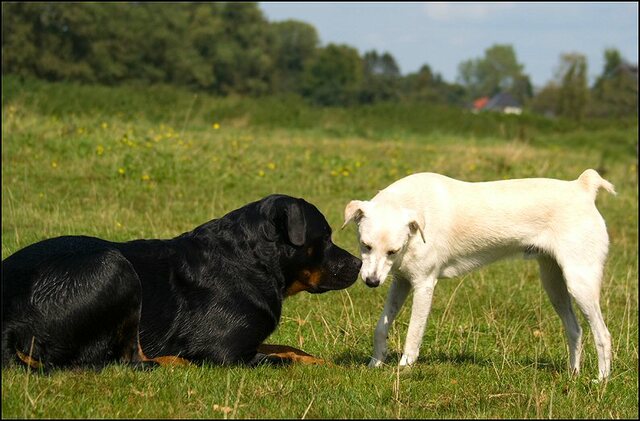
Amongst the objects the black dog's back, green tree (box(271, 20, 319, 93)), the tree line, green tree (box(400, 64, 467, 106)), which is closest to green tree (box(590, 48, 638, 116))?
the tree line

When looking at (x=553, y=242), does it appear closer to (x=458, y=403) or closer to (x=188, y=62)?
(x=458, y=403)

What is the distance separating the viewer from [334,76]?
95438mm

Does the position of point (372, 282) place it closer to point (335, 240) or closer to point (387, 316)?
point (387, 316)

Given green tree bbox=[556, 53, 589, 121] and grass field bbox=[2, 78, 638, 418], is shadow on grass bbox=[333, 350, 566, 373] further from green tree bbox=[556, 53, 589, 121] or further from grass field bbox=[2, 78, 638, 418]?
green tree bbox=[556, 53, 589, 121]

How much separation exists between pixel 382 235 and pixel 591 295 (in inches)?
66.2

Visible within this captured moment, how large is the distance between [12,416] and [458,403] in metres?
2.53

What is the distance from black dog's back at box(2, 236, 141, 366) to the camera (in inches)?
209

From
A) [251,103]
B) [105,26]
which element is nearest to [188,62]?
[105,26]

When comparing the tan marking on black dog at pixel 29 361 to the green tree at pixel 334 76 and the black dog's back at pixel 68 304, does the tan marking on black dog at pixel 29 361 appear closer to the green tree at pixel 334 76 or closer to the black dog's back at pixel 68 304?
the black dog's back at pixel 68 304

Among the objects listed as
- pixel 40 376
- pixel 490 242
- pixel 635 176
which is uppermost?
pixel 490 242

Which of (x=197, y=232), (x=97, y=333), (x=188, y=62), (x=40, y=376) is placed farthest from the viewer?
(x=188, y=62)

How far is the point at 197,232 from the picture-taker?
6.34 meters

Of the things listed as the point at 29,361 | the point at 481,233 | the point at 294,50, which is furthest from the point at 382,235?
the point at 294,50

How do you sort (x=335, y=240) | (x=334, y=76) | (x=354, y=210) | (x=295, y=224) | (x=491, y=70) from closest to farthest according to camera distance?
1. (x=295, y=224)
2. (x=354, y=210)
3. (x=335, y=240)
4. (x=334, y=76)
5. (x=491, y=70)
